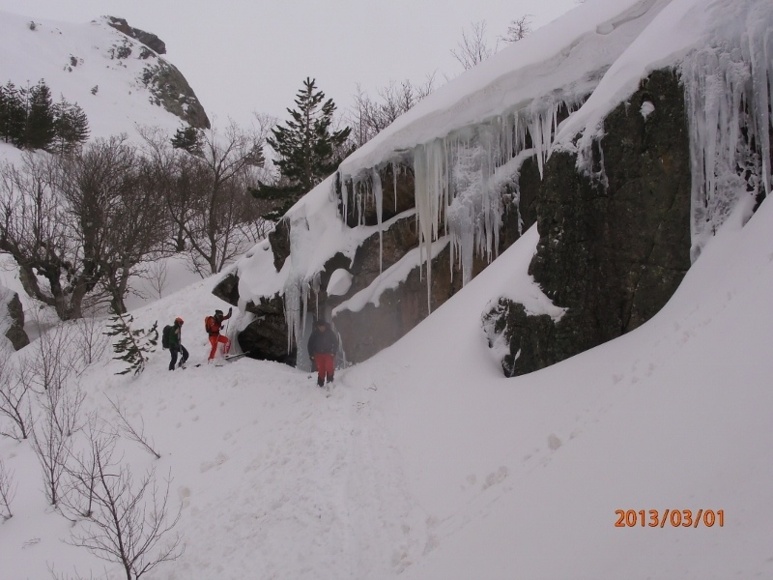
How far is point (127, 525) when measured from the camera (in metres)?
4.57

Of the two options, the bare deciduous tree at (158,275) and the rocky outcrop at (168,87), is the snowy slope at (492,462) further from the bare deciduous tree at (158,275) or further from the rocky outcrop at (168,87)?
the rocky outcrop at (168,87)

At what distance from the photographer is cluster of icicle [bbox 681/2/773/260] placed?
419 cm

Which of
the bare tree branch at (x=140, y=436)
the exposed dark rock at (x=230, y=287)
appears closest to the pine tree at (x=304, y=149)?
the exposed dark rock at (x=230, y=287)

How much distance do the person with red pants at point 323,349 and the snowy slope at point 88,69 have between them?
3641 centimetres

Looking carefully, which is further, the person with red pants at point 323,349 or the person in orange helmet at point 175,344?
the person in orange helmet at point 175,344

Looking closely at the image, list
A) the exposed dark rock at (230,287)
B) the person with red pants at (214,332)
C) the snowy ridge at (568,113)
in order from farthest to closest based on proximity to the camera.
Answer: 1. the exposed dark rock at (230,287)
2. the person with red pants at (214,332)
3. the snowy ridge at (568,113)

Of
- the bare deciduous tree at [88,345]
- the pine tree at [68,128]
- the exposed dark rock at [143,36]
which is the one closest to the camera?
the bare deciduous tree at [88,345]

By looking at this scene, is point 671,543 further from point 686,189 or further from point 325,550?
point 686,189

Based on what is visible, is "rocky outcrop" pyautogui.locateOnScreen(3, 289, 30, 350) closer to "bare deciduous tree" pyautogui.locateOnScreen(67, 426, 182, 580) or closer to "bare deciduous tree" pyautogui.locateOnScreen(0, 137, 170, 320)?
"bare deciduous tree" pyautogui.locateOnScreen(0, 137, 170, 320)

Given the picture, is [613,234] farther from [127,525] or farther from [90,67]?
[90,67]

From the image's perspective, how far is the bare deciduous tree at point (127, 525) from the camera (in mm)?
4145

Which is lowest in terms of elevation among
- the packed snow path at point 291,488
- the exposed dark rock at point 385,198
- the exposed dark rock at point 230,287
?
the packed snow path at point 291,488

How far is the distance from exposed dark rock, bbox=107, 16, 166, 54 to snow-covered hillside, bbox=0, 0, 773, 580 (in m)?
61.1

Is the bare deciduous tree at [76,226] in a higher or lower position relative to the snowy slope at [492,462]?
higher
